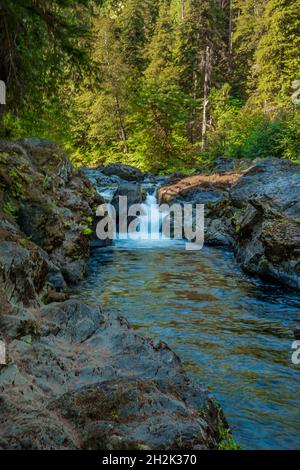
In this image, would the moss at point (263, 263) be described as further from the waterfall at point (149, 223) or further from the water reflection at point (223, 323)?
the waterfall at point (149, 223)

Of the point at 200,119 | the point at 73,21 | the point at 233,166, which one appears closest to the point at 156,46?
the point at 200,119

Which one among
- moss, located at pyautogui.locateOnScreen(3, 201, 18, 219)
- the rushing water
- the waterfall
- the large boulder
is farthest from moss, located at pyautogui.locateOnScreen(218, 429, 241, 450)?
the large boulder

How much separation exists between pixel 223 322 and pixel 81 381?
4355 millimetres

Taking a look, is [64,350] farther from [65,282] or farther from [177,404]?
[65,282]

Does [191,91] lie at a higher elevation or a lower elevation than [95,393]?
higher

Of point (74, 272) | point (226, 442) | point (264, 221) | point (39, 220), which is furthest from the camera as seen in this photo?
point (264, 221)

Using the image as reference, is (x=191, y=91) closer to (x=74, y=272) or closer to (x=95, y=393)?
(x=74, y=272)

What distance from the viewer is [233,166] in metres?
25.8

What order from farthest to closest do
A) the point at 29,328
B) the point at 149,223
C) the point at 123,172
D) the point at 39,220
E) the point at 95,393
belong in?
the point at 123,172
the point at 149,223
the point at 39,220
the point at 29,328
the point at 95,393

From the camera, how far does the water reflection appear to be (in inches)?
214

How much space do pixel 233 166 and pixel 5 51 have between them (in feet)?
58.3

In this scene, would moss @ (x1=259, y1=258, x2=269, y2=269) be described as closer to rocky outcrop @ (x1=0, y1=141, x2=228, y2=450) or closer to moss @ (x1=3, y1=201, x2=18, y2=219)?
rocky outcrop @ (x1=0, y1=141, x2=228, y2=450)

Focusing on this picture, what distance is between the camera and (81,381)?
4.57 metres

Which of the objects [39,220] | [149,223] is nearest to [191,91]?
[149,223]
